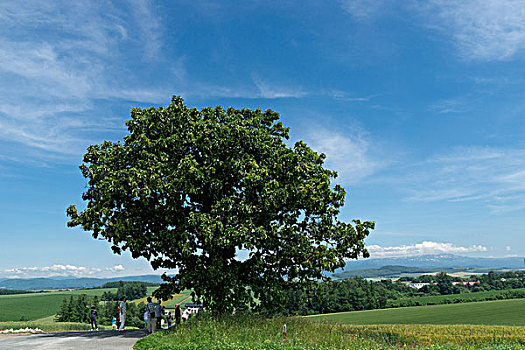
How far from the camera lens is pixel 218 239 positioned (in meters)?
22.7

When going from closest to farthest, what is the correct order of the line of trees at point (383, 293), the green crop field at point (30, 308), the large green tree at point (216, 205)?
1. the large green tree at point (216, 205)
2. the line of trees at point (383, 293)
3. the green crop field at point (30, 308)

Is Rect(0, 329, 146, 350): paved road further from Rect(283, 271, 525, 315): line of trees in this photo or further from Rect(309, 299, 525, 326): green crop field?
Rect(283, 271, 525, 315): line of trees

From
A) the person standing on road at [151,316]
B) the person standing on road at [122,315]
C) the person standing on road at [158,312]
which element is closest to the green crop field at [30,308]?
the person standing on road at [122,315]

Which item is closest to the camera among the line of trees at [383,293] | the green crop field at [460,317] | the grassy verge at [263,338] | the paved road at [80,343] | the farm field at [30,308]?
the grassy verge at [263,338]

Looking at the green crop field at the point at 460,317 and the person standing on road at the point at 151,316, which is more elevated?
the person standing on road at the point at 151,316

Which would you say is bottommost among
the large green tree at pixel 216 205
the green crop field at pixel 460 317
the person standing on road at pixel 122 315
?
the green crop field at pixel 460 317

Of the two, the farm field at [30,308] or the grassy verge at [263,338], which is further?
the farm field at [30,308]

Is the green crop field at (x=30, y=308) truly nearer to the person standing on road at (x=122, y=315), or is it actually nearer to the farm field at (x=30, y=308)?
the farm field at (x=30, y=308)

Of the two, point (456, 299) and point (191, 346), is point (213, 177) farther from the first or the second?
point (456, 299)

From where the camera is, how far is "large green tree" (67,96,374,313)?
23656 mm

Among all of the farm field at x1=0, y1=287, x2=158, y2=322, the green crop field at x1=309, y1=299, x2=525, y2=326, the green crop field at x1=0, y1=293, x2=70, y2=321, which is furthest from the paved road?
the green crop field at x1=0, y1=293, x2=70, y2=321

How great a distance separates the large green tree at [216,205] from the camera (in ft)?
77.6

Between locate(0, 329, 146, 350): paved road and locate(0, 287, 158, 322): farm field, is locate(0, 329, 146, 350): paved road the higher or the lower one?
the higher one

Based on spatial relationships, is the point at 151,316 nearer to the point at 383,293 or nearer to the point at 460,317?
the point at 460,317
